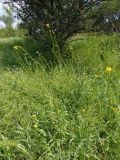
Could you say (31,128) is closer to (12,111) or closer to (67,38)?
(12,111)

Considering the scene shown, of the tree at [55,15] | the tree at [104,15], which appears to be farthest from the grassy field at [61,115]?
the tree at [104,15]

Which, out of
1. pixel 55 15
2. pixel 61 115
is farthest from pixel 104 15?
pixel 61 115

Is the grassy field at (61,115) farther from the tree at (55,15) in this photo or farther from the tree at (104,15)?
the tree at (104,15)

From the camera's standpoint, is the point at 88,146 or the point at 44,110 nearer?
the point at 88,146

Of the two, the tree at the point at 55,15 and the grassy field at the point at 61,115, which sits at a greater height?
the tree at the point at 55,15

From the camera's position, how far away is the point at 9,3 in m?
7.96

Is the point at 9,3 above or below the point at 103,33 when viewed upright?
above

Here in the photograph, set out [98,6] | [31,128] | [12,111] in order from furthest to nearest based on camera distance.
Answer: [98,6] < [12,111] < [31,128]

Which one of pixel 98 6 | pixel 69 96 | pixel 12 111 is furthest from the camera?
pixel 98 6

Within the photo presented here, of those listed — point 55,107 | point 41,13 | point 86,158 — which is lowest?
point 86,158

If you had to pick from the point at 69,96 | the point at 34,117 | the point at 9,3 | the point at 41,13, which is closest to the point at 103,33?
the point at 41,13

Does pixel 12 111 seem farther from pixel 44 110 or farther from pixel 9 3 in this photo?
pixel 9 3

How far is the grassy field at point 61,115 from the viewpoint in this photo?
10.8ft

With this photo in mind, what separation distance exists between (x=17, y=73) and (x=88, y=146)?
2.56 metres
